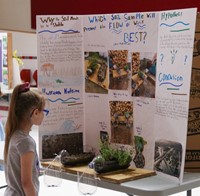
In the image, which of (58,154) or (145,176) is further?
(58,154)

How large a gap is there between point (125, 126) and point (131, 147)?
0.12m

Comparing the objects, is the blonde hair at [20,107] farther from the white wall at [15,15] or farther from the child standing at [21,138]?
the white wall at [15,15]

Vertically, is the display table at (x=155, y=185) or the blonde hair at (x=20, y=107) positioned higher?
the blonde hair at (x=20, y=107)

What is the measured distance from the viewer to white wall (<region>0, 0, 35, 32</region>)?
352 cm

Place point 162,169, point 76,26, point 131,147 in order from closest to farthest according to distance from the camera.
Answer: point 162,169 → point 131,147 → point 76,26

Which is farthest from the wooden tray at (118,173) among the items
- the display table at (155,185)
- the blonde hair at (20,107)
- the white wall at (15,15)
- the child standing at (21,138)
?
the white wall at (15,15)

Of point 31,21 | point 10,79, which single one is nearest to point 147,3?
point 31,21

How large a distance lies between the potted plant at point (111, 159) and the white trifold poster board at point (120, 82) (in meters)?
0.08

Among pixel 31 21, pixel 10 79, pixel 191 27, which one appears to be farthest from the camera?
pixel 10 79

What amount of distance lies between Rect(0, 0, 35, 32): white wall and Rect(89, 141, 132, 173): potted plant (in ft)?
5.44

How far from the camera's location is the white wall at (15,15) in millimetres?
3518

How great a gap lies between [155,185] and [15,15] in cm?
216

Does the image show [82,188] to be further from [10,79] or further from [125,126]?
[10,79]

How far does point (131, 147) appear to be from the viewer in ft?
7.64
